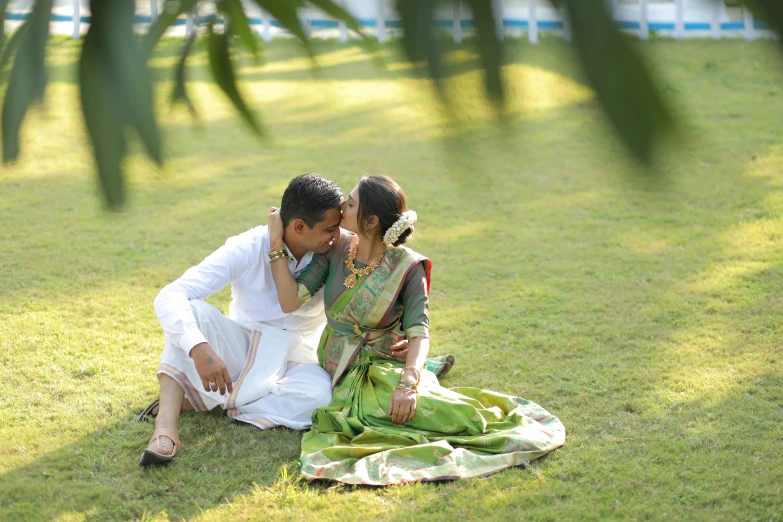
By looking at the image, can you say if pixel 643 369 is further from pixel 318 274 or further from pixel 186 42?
pixel 186 42

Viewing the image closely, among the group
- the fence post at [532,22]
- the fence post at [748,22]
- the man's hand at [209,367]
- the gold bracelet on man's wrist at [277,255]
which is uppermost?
the fence post at [532,22]

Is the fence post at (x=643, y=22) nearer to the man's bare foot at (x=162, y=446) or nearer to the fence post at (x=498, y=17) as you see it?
the fence post at (x=498, y=17)

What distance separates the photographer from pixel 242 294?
2852 millimetres

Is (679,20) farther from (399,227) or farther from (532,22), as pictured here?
(399,227)

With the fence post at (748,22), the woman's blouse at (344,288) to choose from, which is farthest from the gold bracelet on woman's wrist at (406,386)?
the fence post at (748,22)

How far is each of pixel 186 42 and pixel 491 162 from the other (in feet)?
0.79

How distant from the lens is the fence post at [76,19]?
1.69ft

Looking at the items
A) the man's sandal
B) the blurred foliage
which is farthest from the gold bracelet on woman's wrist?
the blurred foliage

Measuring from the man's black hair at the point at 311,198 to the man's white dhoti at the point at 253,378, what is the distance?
439mm

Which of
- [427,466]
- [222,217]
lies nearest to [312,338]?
[427,466]

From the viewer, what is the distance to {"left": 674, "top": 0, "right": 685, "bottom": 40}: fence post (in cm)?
43

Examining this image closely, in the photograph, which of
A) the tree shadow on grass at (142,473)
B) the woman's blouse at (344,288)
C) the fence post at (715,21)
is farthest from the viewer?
the woman's blouse at (344,288)

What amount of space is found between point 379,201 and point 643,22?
2101 mm

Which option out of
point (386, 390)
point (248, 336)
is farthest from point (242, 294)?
point (386, 390)
